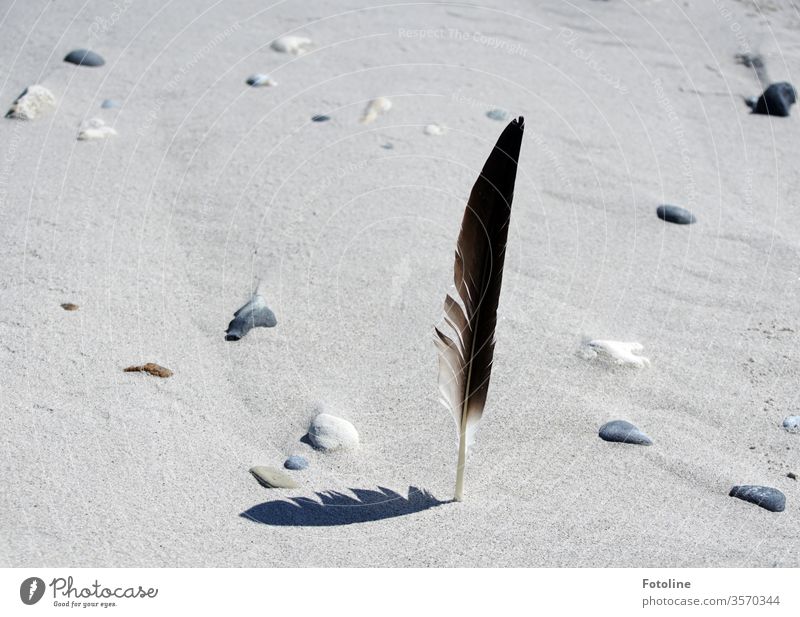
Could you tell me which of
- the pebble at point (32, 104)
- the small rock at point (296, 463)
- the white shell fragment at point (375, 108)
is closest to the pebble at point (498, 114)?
the white shell fragment at point (375, 108)

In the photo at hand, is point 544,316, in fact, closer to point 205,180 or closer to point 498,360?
point 498,360

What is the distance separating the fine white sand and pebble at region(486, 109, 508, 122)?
8 cm

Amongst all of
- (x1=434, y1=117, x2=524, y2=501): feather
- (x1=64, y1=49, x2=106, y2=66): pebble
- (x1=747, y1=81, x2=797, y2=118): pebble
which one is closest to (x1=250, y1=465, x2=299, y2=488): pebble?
(x1=434, y1=117, x2=524, y2=501): feather

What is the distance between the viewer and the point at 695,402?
12.5 feet

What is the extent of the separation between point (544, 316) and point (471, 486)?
1288 mm

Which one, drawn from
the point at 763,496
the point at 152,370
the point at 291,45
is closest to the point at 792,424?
the point at 763,496

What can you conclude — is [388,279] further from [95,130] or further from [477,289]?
[95,130]

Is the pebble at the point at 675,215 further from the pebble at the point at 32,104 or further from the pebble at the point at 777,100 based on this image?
the pebble at the point at 32,104

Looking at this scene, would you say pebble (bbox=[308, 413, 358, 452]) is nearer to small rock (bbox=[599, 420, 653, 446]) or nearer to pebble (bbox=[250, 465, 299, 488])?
pebble (bbox=[250, 465, 299, 488])

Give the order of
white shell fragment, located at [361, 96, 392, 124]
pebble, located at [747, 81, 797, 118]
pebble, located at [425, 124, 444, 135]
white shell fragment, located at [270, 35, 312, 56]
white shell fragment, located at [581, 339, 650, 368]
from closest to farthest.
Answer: white shell fragment, located at [581, 339, 650, 368] < pebble, located at [425, 124, 444, 135] < white shell fragment, located at [361, 96, 392, 124] < pebble, located at [747, 81, 797, 118] < white shell fragment, located at [270, 35, 312, 56]

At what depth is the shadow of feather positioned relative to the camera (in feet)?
10.0

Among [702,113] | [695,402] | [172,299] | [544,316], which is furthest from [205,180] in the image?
[702,113]

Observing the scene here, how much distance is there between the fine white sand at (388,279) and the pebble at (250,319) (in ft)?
0.22

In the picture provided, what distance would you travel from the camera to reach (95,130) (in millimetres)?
5461
